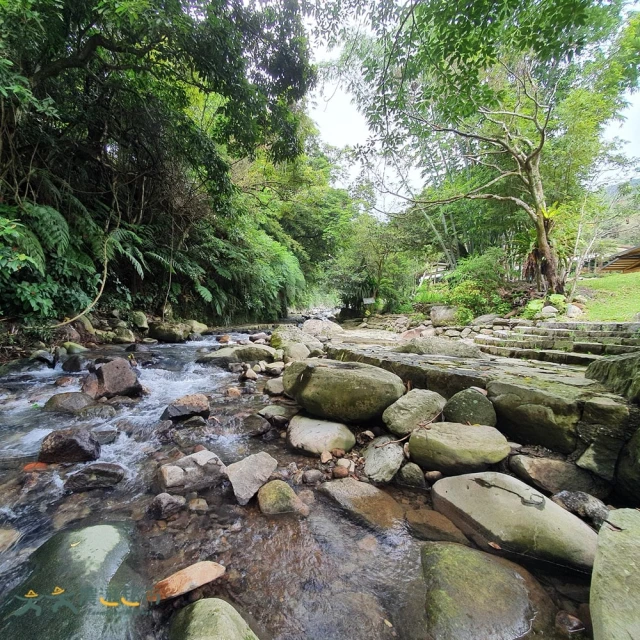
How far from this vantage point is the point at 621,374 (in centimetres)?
191

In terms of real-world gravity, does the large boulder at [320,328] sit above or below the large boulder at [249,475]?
below

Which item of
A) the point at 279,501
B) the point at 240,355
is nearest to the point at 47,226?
the point at 240,355

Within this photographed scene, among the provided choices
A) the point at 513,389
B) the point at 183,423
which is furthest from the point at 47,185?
the point at 513,389

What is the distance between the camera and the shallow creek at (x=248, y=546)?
3.61 ft

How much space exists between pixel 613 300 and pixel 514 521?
9096 mm

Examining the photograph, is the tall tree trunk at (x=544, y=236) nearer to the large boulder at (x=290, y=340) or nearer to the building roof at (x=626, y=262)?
the large boulder at (x=290, y=340)

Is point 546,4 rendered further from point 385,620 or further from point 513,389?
point 385,620

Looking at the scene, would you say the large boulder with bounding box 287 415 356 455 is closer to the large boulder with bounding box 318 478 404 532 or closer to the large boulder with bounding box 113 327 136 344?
the large boulder with bounding box 318 478 404 532

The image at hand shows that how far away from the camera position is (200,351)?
595 cm

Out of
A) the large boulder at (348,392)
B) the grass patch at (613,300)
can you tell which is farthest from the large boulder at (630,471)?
the grass patch at (613,300)

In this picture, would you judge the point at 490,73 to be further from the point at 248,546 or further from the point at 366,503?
the point at 248,546

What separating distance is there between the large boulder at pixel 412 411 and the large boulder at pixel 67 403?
3130 millimetres

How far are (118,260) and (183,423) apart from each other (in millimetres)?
5794

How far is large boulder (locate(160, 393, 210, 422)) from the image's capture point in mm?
2799
